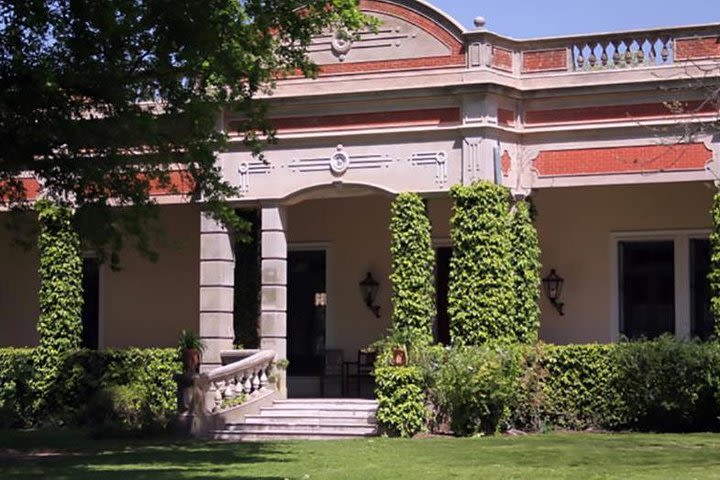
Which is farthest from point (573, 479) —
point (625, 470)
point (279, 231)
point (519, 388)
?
point (279, 231)

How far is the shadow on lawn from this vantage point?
1577cm

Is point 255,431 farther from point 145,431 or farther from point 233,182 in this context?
point 233,182

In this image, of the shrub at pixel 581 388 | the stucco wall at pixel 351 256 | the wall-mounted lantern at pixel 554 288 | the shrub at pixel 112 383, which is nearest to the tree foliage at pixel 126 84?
the shrub at pixel 112 383

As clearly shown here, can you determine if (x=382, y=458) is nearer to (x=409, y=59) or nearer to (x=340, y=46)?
(x=409, y=59)

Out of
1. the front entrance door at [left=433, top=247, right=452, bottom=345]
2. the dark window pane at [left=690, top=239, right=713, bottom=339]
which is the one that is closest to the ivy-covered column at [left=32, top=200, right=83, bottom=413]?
the front entrance door at [left=433, top=247, right=452, bottom=345]

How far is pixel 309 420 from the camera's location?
22203 millimetres

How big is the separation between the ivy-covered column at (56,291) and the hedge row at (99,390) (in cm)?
31

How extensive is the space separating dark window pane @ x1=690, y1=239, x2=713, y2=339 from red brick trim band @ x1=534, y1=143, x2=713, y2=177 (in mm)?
2374

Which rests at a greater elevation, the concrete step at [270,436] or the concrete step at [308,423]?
the concrete step at [308,423]

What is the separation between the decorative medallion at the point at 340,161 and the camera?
76.2 feet

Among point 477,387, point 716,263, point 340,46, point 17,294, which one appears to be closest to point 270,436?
point 477,387

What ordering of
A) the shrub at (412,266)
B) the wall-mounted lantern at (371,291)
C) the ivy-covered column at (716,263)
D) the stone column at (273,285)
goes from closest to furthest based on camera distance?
the ivy-covered column at (716,263) → the shrub at (412,266) → the stone column at (273,285) → the wall-mounted lantern at (371,291)

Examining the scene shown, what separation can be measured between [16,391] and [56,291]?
74.4 inches

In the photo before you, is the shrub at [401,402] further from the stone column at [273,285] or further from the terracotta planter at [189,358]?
the terracotta planter at [189,358]
